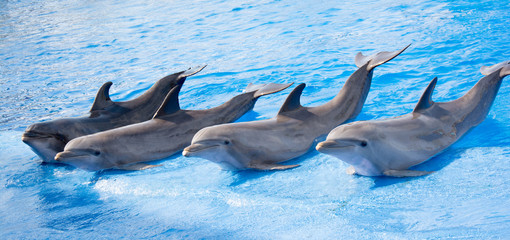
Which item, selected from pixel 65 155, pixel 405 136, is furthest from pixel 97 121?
pixel 405 136

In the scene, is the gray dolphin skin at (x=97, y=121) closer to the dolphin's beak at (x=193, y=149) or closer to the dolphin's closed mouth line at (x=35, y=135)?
the dolphin's closed mouth line at (x=35, y=135)

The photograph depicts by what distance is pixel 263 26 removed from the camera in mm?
14492

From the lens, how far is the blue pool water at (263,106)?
418 cm

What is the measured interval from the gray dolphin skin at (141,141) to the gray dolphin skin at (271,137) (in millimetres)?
911

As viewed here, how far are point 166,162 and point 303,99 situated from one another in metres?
2.98

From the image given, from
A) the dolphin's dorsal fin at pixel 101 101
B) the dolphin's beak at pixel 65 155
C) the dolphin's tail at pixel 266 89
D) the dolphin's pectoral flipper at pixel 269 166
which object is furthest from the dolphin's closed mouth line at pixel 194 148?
the dolphin's dorsal fin at pixel 101 101

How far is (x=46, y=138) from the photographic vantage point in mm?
6117

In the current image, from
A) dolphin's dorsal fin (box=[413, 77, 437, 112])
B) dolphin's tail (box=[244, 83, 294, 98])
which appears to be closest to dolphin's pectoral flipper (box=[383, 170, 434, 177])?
dolphin's dorsal fin (box=[413, 77, 437, 112])

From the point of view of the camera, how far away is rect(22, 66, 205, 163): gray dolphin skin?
6.11 metres

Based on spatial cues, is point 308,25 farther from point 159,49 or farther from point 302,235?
point 302,235

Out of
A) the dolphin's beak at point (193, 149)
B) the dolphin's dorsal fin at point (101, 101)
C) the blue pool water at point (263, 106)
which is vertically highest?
the dolphin's dorsal fin at point (101, 101)

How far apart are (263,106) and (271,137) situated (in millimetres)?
2527

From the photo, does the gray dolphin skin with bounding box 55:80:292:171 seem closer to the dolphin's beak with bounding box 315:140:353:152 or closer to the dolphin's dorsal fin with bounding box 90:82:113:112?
the dolphin's dorsal fin with bounding box 90:82:113:112

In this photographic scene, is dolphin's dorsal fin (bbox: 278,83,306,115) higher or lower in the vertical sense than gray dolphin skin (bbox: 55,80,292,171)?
higher
